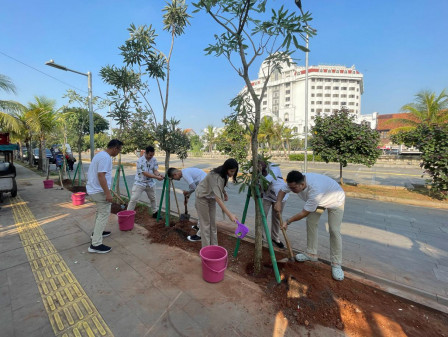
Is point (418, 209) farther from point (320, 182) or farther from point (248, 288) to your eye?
point (248, 288)

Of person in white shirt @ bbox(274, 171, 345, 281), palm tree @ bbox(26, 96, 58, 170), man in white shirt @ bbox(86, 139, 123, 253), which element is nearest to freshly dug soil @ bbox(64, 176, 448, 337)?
person in white shirt @ bbox(274, 171, 345, 281)

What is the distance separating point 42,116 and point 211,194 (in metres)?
14.0

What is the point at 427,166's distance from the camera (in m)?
7.67

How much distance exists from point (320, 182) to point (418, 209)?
6163 mm

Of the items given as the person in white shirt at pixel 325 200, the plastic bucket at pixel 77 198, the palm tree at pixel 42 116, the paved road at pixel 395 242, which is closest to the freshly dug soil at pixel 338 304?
the person in white shirt at pixel 325 200

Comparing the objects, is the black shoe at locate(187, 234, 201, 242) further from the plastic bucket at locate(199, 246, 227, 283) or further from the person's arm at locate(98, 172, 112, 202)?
the person's arm at locate(98, 172, 112, 202)

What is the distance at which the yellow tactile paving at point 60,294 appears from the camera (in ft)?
7.10

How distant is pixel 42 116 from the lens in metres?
12.2

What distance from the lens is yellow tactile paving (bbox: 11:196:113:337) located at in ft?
7.10

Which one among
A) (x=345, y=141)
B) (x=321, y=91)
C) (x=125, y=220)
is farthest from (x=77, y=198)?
(x=321, y=91)

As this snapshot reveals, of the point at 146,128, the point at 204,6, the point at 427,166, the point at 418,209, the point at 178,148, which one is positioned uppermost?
the point at 204,6

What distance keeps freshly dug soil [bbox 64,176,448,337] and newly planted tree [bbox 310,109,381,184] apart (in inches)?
269

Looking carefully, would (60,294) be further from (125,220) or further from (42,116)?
(42,116)

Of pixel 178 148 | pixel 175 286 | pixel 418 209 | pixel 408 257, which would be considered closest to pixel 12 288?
pixel 175 286
